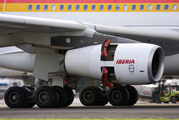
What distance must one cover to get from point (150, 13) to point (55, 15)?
10.3ft

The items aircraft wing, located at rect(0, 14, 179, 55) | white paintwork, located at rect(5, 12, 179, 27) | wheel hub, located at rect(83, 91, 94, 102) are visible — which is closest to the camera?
aircraft wing, located at rect(0, 14, 179, 55)

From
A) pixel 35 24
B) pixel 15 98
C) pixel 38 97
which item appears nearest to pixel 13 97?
pixel 15 98

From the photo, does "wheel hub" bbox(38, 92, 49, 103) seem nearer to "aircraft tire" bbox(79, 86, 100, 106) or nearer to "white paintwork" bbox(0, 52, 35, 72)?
"white paintwork" bbox(0, 52, 35, 72)

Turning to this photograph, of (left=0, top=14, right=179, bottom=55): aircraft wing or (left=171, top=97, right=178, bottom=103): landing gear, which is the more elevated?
(left=0, top=14, right=179, bottom=55): aircraft wing

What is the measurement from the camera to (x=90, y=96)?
11773 mm

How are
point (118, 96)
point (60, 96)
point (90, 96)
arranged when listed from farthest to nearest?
1. point (90, 96)
2. point (118, 96)
3. point (60, 96)

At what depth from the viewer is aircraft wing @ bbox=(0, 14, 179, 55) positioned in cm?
857

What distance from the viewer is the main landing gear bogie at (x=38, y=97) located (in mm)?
9445

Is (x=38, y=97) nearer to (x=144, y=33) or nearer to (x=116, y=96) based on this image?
(x=116, y=96)

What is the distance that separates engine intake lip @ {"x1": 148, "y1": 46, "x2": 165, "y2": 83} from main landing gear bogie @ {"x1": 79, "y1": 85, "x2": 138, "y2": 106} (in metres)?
2.50

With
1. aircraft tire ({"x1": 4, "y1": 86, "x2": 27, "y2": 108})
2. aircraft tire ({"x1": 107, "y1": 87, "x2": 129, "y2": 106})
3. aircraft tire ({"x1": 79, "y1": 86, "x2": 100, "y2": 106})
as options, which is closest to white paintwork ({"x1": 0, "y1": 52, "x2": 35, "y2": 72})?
aircraft tire ({"x1": 4, "y1": 86, "x2": 27, "y2": 108})

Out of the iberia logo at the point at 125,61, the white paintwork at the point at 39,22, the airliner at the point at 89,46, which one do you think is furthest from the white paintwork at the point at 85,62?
the white paintwork at the point at 39,22

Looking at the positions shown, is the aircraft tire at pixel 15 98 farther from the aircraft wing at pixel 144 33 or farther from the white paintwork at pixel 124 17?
the aircraft wing at pixel 144 33

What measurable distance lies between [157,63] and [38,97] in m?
3.41
